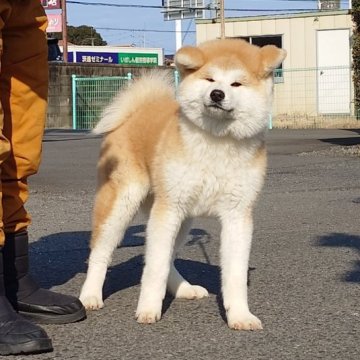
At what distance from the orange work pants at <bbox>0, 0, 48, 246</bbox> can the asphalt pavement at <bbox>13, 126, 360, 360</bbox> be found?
657 mm

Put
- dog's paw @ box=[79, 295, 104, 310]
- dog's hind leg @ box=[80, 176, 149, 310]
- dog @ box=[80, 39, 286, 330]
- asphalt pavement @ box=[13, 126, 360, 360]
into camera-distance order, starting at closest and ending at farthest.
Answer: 1. asphalt pavement @ box=[13, 126, 360, 360]
2. dog @ box=[80, 39, 286, 330]
3. dog's paw @ box=[79, 295, 104, 310]
4. dog's hind leg @ box=[80, 176, 149, 310]

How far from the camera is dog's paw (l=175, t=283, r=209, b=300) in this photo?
14.6ft

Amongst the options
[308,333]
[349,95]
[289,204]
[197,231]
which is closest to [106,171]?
[308,333]

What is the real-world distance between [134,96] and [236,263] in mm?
1330

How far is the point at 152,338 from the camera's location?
359cm

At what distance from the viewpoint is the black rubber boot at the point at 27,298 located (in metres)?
3.83

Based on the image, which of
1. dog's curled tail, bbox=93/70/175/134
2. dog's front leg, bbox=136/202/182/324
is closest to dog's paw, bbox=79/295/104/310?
dog's front leg, bbox=136/202/182/324

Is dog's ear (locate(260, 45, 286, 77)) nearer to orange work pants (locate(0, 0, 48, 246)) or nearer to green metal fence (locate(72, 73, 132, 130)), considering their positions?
orange work pants (locate(0, 0, 48, 246))

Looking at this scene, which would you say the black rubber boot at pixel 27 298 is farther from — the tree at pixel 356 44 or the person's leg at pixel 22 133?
the tree at pixel 356 44

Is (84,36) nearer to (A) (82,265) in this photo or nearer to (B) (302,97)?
(B) (302,97)

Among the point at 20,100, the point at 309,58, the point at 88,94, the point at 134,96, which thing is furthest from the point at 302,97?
the point at 20,100

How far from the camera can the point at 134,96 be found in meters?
4.73

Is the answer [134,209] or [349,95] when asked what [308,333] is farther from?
[349,95]

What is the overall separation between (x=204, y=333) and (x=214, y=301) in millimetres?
712
